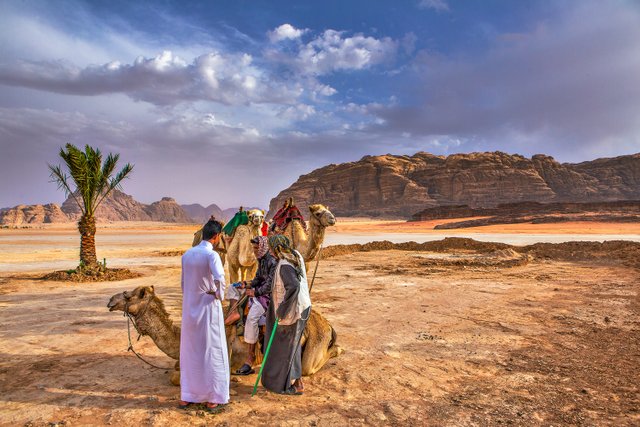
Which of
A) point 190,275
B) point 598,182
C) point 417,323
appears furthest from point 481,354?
point 598,182

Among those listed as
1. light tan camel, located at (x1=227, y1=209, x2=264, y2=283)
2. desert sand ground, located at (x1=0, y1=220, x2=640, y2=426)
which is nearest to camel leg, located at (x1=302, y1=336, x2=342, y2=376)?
desert sand ground, located at (x1=0, y1=220, x2=640, y2=426)

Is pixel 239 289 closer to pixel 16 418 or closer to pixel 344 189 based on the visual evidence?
pixel 16 418

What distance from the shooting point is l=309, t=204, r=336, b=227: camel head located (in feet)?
24.6

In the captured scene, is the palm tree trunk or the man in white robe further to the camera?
the palm tree trunk

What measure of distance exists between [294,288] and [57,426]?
2678 mm

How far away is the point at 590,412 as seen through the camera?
453 cm

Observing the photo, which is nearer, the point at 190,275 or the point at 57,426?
the point at 57,426

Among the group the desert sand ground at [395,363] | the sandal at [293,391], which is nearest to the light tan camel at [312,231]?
the desert sand ground at [395,363]

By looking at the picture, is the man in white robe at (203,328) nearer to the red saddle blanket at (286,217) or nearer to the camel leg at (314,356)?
the camel leg at (314,356)

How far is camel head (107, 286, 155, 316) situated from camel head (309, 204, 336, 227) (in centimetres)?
348

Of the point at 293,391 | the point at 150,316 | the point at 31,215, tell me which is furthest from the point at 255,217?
the point at 31,215

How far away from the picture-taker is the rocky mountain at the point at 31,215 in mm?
146125

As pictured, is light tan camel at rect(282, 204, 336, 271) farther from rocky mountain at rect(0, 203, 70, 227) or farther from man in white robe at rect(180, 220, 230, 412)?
rocky mountain at rect(0, 203, 70, 227)

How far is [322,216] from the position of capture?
7.71 m
